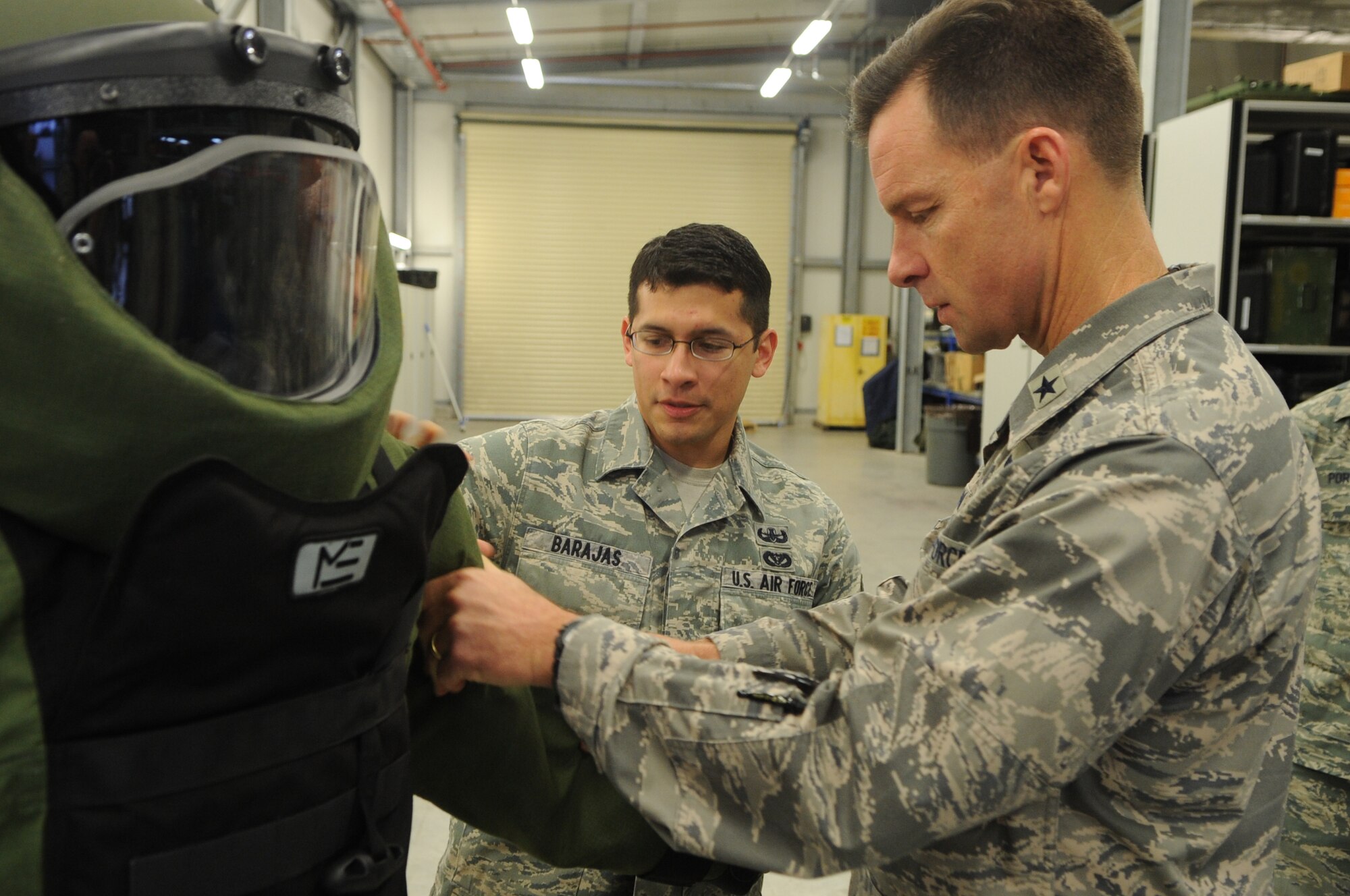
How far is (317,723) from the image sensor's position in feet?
2.49

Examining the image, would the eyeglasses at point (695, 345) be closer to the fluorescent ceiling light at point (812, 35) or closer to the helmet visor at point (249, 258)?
the helmet visor at point (249, 258)

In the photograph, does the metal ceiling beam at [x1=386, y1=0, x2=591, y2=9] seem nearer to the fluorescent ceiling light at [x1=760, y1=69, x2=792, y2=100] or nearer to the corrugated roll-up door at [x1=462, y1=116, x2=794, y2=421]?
the fluorescent ceiling light at [x1=760, y1=69, x2=792, y2=100]

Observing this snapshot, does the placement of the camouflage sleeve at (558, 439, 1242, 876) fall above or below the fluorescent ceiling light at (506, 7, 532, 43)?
below

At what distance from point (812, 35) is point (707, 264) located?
846 cm

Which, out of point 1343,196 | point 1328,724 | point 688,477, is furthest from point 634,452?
point 1343,196

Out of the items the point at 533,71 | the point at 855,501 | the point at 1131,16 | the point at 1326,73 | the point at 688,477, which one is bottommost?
the point at 855,501

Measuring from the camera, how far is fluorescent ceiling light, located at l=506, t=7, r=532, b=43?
8.77 metres

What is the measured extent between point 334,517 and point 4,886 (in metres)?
0.30

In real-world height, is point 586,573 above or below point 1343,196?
below

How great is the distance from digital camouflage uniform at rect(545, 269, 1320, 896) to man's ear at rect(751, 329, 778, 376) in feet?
3.22

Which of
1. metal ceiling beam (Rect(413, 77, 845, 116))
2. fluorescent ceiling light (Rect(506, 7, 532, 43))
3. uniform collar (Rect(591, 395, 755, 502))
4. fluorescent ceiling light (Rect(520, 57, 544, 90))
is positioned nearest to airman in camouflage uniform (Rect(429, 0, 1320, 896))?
uniform collar (Rect(591, 395, 755, 502))

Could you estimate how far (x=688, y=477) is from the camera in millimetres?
2057

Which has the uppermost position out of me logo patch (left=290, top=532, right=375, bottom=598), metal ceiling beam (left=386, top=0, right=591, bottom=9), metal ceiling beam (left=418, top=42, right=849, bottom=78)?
metal ceiling beam (left=418, top=42, right=849, bottom=78)

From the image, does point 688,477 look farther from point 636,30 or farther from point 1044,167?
point 636,30
